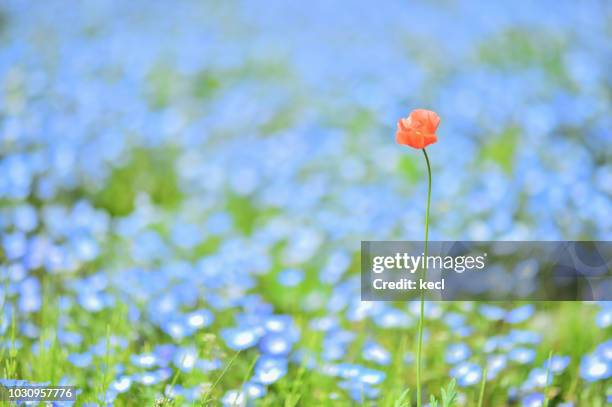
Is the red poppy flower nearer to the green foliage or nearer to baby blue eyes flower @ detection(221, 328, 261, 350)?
baby blue eyes flower @ detection(221, 328, 261, 350)

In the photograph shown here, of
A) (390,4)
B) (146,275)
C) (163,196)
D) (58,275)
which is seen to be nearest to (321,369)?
(146,275)

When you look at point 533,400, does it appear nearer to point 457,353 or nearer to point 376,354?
point 457,353

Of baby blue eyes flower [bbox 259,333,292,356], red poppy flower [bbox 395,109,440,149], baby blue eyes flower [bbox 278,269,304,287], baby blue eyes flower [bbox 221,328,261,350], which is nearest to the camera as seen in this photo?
red poppy flower [bbox 395,109,440,149]

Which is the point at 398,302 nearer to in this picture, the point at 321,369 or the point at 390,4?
the point at 321,369

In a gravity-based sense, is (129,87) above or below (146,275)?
above

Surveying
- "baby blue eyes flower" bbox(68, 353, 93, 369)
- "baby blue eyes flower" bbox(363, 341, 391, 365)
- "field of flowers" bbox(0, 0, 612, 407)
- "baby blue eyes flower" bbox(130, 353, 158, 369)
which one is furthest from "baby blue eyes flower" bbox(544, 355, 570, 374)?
"baby blue eyes flower" bbox(68, 353, 93, 369)

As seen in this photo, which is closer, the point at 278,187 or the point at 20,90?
the point at 278,187

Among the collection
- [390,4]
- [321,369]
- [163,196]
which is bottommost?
[321,369]
